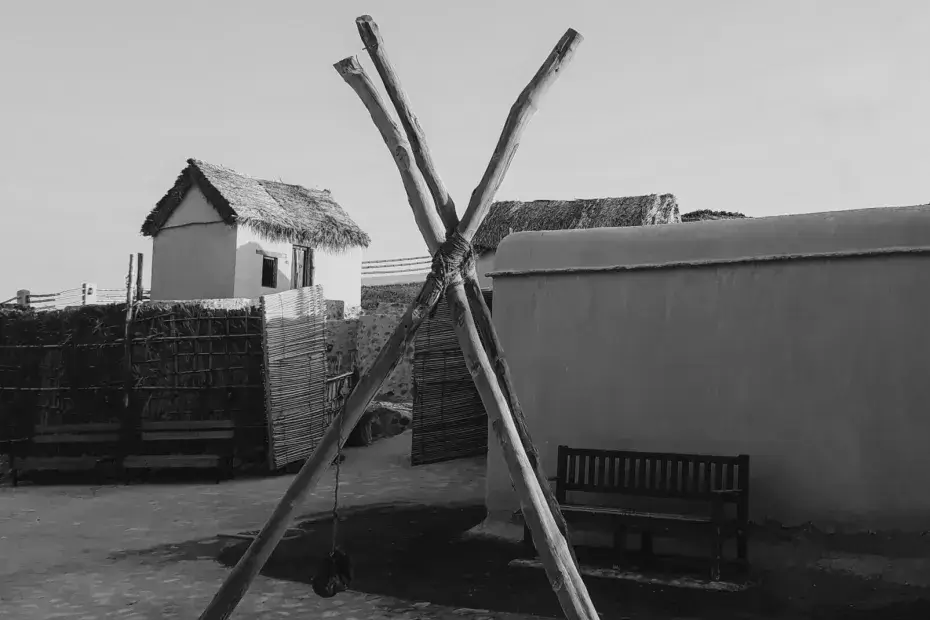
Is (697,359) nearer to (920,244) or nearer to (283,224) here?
(920,244)

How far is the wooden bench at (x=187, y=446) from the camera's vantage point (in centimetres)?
1139

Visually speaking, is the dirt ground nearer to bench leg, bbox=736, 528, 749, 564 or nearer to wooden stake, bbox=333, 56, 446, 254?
bench leg, bbox=736, 528, 749, 564

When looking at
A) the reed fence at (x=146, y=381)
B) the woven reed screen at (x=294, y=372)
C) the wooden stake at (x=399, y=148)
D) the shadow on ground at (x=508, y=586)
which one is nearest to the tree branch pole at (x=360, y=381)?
the wooden stake at (x=399, y=148)

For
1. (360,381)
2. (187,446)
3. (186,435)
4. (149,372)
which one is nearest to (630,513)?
(360,381)

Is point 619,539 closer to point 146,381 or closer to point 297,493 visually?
point 297,493

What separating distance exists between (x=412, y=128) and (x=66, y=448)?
32.6 ft

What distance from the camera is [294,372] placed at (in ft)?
38.8

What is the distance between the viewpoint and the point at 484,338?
420 cm

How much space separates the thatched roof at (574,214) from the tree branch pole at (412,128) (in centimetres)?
1409

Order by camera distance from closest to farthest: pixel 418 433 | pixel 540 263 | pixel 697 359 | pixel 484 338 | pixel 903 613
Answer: pixel 484 338, pixel 903 613, pixel 697 359, pixel 540 263, pixel 418 433

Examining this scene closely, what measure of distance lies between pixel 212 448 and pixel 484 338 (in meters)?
8.57

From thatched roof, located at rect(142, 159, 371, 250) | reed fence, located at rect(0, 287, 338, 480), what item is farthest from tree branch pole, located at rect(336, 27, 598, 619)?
thatched roof, located at rect(142, 159, 371, 250)

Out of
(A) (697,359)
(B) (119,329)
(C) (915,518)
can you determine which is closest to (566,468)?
(A) (697,359)

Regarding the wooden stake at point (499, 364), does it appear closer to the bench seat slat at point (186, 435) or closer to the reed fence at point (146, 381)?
the reed fence at point (146, 381)
